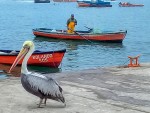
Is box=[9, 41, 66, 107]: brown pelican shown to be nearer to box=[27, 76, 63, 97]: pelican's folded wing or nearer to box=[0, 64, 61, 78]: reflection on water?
box=[27, 76, 63, 97]: pelican's folded wing

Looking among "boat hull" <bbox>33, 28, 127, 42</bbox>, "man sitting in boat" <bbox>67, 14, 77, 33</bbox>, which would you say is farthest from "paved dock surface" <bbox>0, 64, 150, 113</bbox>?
"boat hull" <bbox>33, 28, 127, 42</bbox>

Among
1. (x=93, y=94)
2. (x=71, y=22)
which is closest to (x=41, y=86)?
(x=93, y=94)

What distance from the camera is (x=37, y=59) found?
2273cm

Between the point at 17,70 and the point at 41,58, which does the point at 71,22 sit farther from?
the point at 17,70

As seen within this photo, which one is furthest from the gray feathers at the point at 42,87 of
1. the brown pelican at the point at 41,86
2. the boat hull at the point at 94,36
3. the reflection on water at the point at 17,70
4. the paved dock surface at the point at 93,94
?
the boat hull at the point at 94,36

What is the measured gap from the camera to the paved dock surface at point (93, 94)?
8.94m

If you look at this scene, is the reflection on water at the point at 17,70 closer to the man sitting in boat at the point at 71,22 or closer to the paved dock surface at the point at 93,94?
the paved dock surface at the point at 93,94

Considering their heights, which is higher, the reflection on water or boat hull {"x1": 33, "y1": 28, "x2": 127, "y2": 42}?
the reflection on water

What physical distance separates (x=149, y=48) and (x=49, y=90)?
95.3ft

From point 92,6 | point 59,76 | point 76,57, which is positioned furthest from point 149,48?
point 92,6

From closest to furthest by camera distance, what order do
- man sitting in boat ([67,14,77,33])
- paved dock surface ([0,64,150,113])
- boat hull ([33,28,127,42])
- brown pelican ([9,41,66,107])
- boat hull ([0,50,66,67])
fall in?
brown pelican ([9,41,66,107]), paved dock surface ([0,64,150,113]), boat hull ([0,50,66,67]), man sitting in boat ([67,14,77,33]), boat hull ([33,28,127,42])

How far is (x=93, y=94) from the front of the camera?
34.0 ft

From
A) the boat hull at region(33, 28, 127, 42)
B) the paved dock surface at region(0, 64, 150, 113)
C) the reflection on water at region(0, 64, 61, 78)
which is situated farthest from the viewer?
the boat hull at region(33, 28, 127, 42)

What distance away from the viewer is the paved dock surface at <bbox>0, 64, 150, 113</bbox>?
8.94 m
